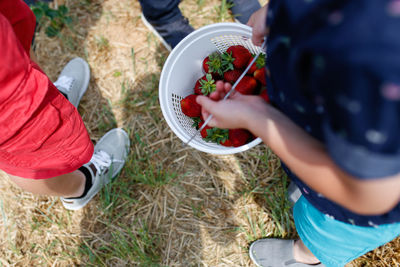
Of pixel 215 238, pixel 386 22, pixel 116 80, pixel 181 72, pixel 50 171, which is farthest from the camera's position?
pixel 116 80

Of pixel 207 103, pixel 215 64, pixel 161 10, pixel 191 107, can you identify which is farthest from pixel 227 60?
pixel 161 10

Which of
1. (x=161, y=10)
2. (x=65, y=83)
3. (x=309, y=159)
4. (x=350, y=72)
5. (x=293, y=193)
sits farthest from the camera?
(x=65, y=83)

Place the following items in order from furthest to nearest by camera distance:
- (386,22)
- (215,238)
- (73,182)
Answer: (215,238)
(73,182)
(386,22)

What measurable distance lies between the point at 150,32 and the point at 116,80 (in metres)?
0.38

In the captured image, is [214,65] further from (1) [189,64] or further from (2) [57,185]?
(2) [57,185]

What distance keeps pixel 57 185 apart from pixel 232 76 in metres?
0.90

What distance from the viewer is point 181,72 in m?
1.34

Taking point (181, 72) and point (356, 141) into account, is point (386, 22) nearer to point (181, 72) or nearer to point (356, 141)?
point (356, 141)

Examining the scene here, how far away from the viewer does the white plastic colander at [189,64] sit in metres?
1.19

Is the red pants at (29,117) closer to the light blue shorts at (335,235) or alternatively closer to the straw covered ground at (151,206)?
the straw covered ground at (151,206)

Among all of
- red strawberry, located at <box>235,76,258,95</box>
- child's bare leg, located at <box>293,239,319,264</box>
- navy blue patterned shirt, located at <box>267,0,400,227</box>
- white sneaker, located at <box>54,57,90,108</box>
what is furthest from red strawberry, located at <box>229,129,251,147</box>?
white sneaker, located at <box>54,57,90,108</box>

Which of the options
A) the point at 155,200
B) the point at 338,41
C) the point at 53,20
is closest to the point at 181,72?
the point at 155,200

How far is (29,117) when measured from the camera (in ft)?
3.11

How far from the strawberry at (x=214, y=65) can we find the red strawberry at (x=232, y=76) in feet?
0.10
